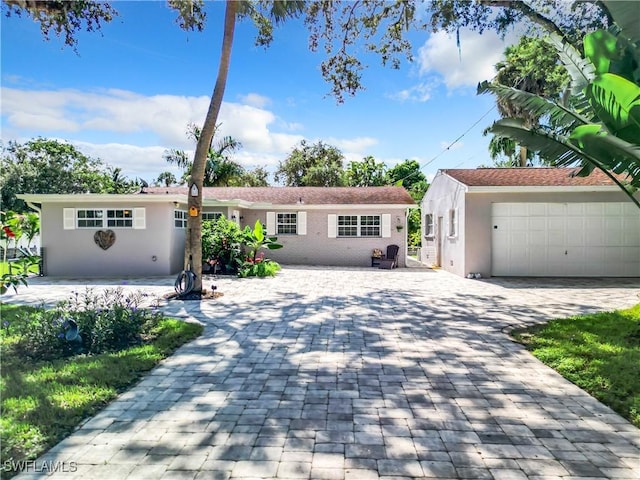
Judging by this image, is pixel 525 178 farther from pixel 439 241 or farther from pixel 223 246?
pixel 223 246

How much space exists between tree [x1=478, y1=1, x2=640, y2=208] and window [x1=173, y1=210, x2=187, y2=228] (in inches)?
468

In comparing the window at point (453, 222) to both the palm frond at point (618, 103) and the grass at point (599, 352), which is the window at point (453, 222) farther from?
the palm frond at point (618, 103)

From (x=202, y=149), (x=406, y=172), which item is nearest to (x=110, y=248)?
(x=202, y=149)

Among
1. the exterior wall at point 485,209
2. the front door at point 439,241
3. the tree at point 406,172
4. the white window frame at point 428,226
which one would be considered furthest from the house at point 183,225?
the tree at point 406,172

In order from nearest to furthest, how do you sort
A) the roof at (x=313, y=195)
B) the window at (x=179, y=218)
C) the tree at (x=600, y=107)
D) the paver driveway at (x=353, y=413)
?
the paver driveway at (x=353, y=413) → the tree at (x=600, y=107) → the window at (x=179, y=218) → the roof at (x=313, y=195)

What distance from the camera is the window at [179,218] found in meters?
14.6

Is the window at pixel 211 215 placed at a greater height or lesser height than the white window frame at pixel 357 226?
greater

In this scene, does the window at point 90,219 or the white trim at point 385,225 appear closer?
the window at point 90,219

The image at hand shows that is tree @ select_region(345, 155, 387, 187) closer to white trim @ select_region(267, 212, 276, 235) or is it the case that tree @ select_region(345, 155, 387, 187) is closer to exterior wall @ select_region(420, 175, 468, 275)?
exterior wall @ select_region(420, 175, 468, 275)

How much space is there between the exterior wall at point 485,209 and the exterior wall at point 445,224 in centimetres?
25

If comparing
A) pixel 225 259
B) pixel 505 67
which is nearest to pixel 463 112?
pixel 505 67

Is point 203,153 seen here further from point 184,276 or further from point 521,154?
point 521,154

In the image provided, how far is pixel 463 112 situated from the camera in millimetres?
17516

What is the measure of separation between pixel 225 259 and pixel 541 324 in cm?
1092
